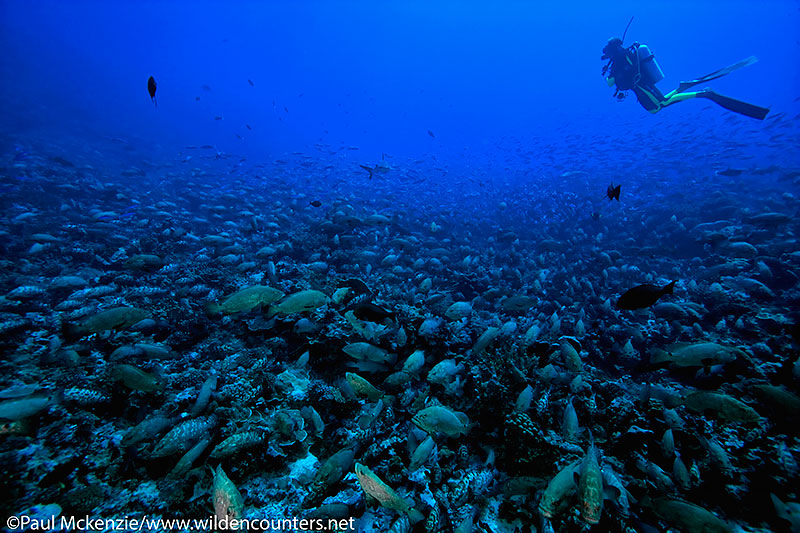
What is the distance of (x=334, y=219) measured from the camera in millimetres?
10031

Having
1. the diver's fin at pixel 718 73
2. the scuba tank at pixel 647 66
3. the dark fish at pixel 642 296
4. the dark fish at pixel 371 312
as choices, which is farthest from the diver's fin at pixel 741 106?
the dark fish at pixel 371 312

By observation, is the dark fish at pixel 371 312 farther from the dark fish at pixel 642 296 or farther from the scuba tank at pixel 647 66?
the scuba tank at pixel 647 66

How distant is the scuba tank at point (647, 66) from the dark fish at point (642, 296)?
14256mm

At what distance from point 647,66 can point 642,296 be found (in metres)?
14.7

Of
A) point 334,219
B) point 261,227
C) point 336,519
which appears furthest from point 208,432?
point 261,227

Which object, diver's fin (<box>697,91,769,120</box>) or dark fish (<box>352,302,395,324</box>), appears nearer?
dark fish (<box>352,302,395,324</box>)

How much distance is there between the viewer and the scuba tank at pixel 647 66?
1176cm

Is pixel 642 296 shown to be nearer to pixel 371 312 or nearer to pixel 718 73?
pixel 371 312

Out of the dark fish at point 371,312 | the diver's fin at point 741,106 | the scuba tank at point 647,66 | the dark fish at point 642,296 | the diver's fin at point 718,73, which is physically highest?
the scuba tank at point 647,66

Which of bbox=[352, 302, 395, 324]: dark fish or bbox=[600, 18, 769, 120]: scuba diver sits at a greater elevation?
bbox=[600, 18, 769, 120]: scuba diver

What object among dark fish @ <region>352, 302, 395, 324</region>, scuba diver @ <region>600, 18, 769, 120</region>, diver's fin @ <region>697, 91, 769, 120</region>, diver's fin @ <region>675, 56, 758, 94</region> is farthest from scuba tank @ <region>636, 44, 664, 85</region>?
dark fish @ <region>352, 302, 395, 324</region>

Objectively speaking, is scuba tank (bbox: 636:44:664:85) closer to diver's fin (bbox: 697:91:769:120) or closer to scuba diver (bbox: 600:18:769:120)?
scuba diver (bbox: 600:18:769:120)

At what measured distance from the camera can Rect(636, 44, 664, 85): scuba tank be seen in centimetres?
1176

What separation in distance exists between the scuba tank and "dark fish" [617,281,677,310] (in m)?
14.3
